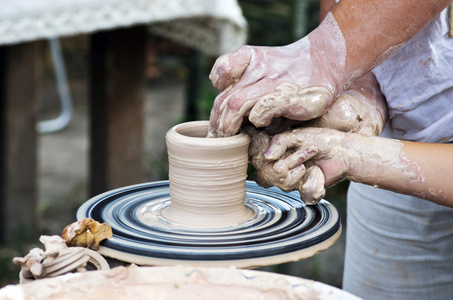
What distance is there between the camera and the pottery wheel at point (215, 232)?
1.13 meters

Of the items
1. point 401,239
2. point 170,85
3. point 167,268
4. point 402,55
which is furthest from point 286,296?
point 170,85

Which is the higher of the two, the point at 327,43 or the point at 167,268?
the point at 327,43

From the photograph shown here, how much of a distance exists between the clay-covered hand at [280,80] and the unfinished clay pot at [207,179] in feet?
0.18

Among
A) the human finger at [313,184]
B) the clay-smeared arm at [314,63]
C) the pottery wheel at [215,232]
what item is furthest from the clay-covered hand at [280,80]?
the pottery wheel at [215,232]

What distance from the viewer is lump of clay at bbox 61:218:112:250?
1.15 metres

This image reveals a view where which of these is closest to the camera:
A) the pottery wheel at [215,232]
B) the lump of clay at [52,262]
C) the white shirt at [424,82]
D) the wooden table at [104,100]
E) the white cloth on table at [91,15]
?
the lump of clay at [52,262]

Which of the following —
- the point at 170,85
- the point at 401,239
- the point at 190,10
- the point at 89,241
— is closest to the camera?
the point at 89,241

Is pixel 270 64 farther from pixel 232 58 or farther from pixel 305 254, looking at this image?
pixel 305 254

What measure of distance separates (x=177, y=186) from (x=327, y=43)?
47 cm

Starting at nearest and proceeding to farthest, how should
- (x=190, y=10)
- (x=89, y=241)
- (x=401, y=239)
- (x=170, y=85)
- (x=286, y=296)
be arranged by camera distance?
(x=286, y=296) → (x=89, y=241) → (x=401, y=239) → (x=190, y=10) → (x=170, y=85)

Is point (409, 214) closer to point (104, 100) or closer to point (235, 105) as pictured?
point (235, 105)

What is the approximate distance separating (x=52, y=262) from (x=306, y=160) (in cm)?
57

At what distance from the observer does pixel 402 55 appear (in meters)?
1.52

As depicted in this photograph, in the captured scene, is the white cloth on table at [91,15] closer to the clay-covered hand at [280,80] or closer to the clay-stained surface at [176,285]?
the clay-covered hand at [280,80]
